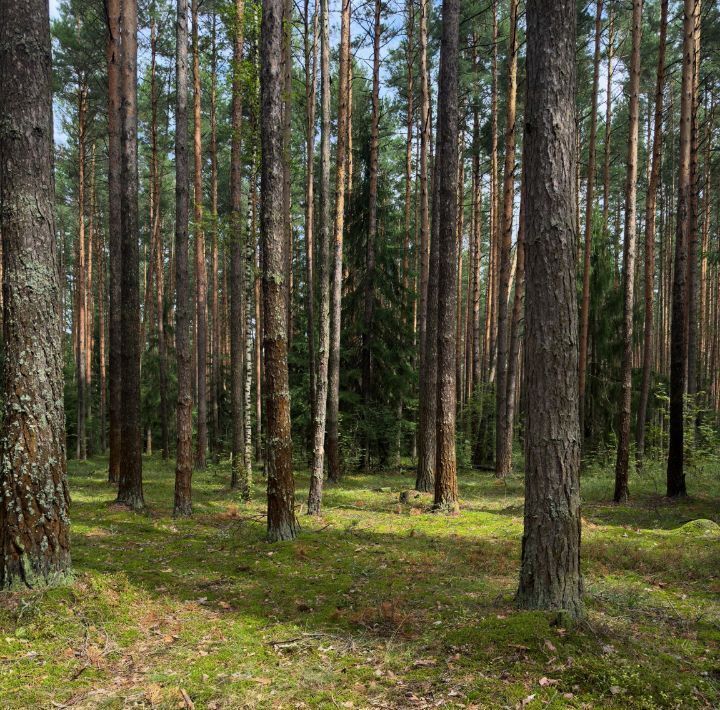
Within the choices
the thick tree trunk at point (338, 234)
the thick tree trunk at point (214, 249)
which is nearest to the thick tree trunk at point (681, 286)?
the thick tree trunk at point (338, 234)

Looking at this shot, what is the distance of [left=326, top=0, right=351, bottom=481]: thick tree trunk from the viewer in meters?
11.4

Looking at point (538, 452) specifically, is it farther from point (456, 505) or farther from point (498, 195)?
point (498, 195)

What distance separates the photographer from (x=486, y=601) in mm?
5449

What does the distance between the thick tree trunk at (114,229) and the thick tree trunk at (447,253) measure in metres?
6.88

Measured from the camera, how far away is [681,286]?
463 inches

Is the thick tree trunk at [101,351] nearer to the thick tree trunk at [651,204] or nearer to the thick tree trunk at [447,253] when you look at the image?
the thick tree trunk at [447,253]

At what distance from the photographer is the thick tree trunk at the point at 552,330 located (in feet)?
15.0

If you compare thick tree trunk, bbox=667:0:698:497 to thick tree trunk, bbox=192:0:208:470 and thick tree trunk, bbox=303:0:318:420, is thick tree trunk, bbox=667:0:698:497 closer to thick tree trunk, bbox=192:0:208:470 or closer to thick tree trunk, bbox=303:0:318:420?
thick tree trunk, bbox=303:0:318:420

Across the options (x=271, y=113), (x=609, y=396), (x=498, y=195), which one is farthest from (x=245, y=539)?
(x=498, y=195)

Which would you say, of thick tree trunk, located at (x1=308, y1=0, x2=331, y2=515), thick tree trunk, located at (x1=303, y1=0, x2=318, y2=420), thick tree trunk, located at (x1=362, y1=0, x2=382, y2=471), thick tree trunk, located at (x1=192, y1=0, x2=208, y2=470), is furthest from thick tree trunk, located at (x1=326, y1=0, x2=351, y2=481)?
thick tree trunk, located at (x1=192, y1=0, x2=208, y2=470)

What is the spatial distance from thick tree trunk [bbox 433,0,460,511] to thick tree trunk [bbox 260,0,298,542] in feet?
12.0

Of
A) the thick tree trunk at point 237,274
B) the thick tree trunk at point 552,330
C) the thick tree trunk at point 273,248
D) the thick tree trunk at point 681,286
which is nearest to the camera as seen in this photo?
the thick tree trunk at point 552,330

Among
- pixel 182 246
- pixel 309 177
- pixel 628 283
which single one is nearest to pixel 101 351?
pixel 309 177

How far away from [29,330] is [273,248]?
3388 mm
